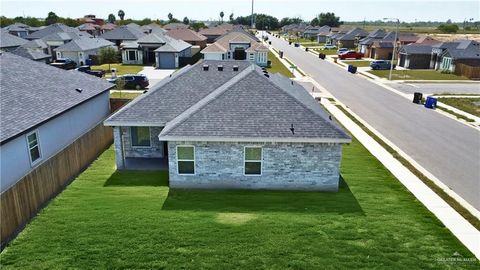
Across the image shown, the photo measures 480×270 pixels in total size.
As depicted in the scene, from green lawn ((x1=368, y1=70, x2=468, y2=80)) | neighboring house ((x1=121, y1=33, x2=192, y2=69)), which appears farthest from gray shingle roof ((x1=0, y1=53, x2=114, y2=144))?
green lawn ((x1=368, y1=70, x2=468, y2=80))

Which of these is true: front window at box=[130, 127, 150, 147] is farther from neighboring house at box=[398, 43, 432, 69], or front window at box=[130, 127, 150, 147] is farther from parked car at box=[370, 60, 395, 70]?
neighboring house at box=[398, 43, 432, 69]

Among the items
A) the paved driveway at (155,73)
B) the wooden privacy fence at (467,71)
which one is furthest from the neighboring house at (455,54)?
the paved driveway at (155,73)

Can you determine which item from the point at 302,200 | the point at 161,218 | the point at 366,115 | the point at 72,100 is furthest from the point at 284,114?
the point at 366,115

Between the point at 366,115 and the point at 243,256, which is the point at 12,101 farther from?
the point at 366,115

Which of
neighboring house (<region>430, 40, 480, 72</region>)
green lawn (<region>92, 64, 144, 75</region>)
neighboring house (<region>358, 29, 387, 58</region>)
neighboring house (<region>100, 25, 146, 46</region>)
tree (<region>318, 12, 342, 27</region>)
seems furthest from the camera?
tree (<region>318, 12, 342, 27</region>)

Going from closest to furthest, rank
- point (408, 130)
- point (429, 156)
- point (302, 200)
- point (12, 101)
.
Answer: point (302, 200) → point (12, 101) → point (429, 156) → point (408, 130)

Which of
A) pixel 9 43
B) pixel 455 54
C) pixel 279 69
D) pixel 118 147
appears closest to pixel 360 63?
pixel 455 54

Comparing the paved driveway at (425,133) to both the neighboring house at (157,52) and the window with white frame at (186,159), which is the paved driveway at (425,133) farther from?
the neighboring house at (157,52)
